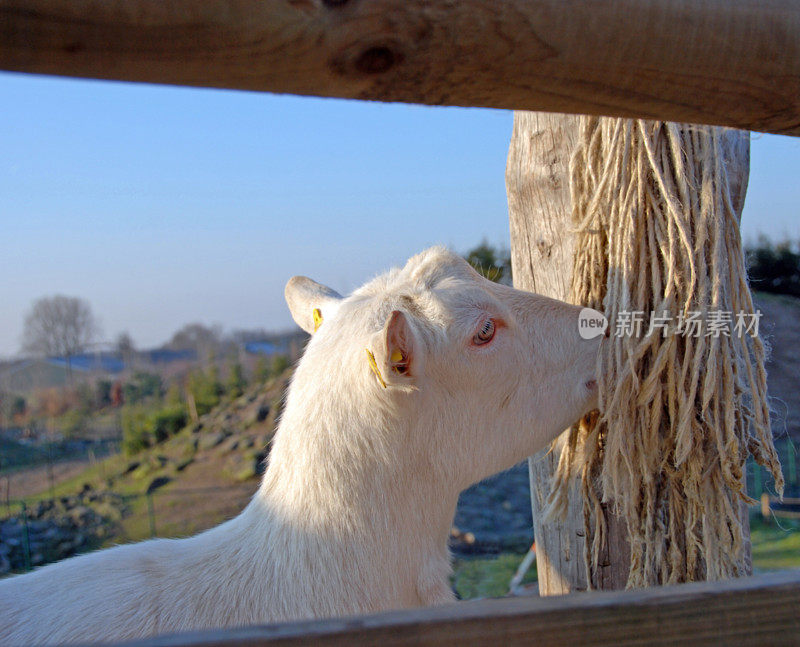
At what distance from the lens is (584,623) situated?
0.84m

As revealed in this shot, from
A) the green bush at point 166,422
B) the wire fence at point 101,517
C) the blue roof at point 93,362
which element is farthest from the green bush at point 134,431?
the wire fence at point 101,517

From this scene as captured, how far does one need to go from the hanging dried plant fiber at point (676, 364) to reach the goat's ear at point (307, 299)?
1.23m

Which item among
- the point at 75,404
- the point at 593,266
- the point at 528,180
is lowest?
the point at 75,404

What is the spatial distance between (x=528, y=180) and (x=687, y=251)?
0.83 meters

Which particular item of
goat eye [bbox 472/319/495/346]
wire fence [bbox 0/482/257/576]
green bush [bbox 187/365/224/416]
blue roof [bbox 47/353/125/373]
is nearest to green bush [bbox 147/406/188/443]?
green bush [bbox 187/365/224/416]

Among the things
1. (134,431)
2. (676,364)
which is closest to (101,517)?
(134,431)

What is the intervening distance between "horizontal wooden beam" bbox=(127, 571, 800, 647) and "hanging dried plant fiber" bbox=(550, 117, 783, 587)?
1.41 m

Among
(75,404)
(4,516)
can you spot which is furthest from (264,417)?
(4,516)

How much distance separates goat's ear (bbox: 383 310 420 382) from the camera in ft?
6.49

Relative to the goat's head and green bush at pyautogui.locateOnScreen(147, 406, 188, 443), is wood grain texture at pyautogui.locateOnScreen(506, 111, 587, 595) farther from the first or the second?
green bush at pyautogui.locateOnScreen(147, 406, 188, 443)

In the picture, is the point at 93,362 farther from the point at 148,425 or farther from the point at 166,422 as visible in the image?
the point at 166,422

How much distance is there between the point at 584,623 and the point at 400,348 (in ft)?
4.20

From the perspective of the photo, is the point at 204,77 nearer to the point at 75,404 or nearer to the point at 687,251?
the point at 687,251

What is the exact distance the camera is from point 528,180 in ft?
9.30
